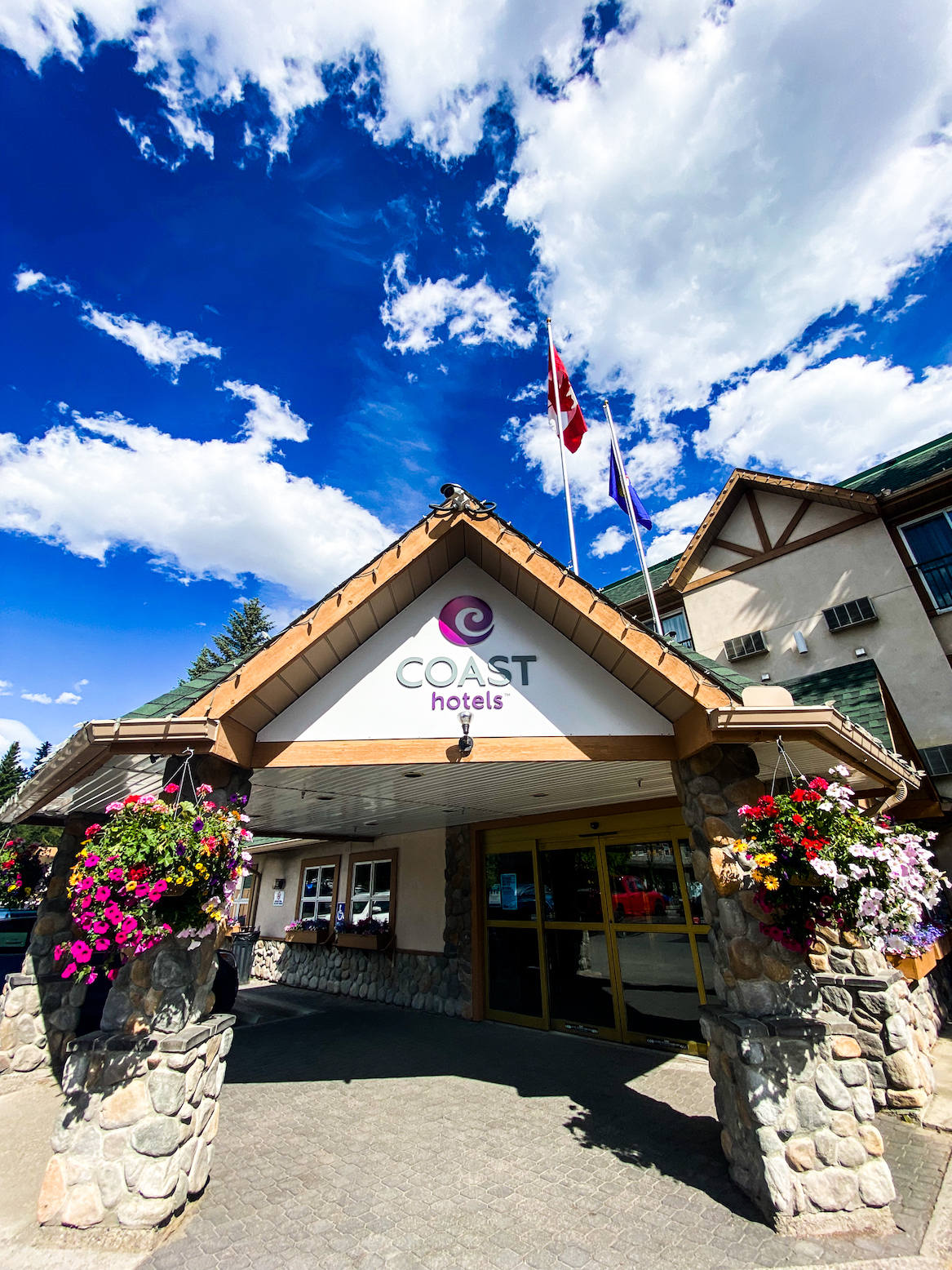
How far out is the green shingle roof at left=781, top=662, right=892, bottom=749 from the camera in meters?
7.32

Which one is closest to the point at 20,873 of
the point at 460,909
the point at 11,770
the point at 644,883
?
the point at 460,909

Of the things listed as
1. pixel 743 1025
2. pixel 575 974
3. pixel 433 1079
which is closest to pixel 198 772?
pixel 743 1025

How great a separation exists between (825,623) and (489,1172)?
1144 cm

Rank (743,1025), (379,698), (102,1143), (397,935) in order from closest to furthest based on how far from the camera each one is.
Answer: (102,1143) < (743,1025) < (379,698) < (397,935)

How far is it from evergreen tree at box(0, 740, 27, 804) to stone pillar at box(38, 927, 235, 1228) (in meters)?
56.5

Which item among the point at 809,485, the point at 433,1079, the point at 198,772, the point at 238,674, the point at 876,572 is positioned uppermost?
the point at 809,485

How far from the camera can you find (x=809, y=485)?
40.9 ft

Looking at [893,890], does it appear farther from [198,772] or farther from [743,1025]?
[198,772]

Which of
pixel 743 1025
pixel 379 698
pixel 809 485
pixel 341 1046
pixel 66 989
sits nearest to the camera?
pixel 743 1025

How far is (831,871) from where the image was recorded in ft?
11.8

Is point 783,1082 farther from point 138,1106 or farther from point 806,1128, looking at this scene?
point 138,1106

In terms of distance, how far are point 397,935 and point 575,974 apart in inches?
163

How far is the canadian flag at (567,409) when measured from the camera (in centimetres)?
927

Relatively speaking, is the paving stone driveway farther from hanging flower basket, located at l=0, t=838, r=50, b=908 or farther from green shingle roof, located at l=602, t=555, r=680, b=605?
green shingle roof, located at l=602, t=555, r=680, b=605
